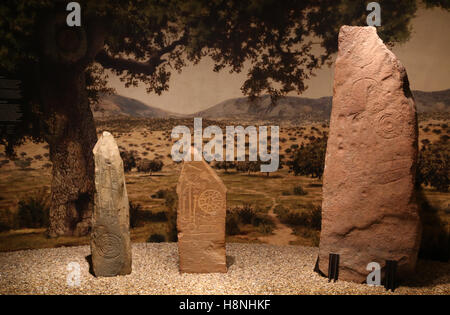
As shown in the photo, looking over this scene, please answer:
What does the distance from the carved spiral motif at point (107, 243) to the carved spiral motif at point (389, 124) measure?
356cm

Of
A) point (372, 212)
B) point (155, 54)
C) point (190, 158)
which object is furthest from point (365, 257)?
point (155, 54)

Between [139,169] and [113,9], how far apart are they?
3009 millimetres

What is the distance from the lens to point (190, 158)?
5.03m

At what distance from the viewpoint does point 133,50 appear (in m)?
7.55

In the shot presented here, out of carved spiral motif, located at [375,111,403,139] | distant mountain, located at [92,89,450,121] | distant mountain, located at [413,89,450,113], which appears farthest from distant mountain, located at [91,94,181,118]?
distant mountain, located at [413,89,450,113]

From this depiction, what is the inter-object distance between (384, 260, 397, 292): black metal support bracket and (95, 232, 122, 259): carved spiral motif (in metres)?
3.34

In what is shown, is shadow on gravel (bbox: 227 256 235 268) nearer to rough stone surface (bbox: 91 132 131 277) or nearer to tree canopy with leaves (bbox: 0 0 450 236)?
rough stone surface (bbox: 91 132 131 277)

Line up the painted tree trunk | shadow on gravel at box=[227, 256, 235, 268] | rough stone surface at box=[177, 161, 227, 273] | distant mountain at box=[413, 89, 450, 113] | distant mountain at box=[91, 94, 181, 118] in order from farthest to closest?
1. distant mountain at box=[91, 94, 181, 118]
2. distant mountain at box=[413, 89, 450, 113]
3. the painted tree trunk
4. shadow on gravel at box=[227, 256, 235, 268]
5. rough stone surface at box=[177, 161, 227, 273]

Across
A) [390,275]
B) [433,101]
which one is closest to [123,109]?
[390,275]

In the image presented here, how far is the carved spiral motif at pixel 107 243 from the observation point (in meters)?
4.95

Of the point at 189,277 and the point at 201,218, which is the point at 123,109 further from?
the point at 189,277

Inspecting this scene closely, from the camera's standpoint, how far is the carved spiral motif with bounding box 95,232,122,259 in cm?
495

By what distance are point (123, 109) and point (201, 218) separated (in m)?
3.77
